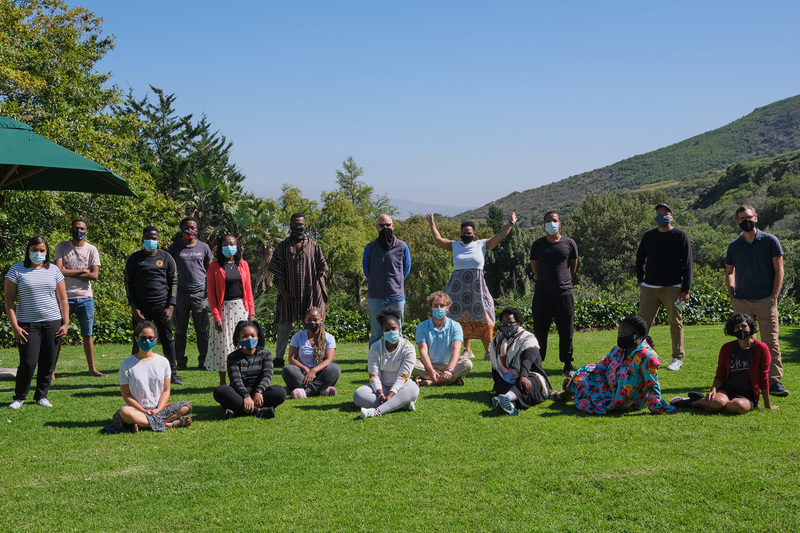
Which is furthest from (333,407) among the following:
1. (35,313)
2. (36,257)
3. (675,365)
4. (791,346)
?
(791,346)

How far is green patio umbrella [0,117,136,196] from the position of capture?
6711 millimetres

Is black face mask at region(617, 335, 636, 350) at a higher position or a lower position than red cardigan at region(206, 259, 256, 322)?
lower

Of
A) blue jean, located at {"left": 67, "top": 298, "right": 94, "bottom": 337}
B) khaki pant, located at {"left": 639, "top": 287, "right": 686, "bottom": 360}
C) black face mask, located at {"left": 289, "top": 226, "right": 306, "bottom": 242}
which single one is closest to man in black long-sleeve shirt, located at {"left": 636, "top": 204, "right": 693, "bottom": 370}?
khaki pant, located at {"left": 639, "top": 287, "right": 686, "bottom": 360}

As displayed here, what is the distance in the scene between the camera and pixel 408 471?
4.84 metres

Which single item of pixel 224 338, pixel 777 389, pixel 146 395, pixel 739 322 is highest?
pixel 224 338

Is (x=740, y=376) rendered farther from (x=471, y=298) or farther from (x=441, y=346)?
(x=471, y=298)

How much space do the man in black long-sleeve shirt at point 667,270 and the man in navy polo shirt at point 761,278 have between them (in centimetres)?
100

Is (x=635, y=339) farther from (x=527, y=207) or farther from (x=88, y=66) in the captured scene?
(x=527, y=207)

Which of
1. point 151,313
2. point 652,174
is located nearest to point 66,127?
point 151,313

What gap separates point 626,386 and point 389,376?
7.94ft

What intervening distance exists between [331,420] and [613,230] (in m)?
53.1

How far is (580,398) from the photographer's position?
6.70 m

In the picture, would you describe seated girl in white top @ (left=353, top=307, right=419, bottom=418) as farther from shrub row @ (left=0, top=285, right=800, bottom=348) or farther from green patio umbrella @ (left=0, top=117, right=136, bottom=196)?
shrub row @ (left=0, top=285, right=800, bottom=348)

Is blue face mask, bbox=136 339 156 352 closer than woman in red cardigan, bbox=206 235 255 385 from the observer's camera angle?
Yes
